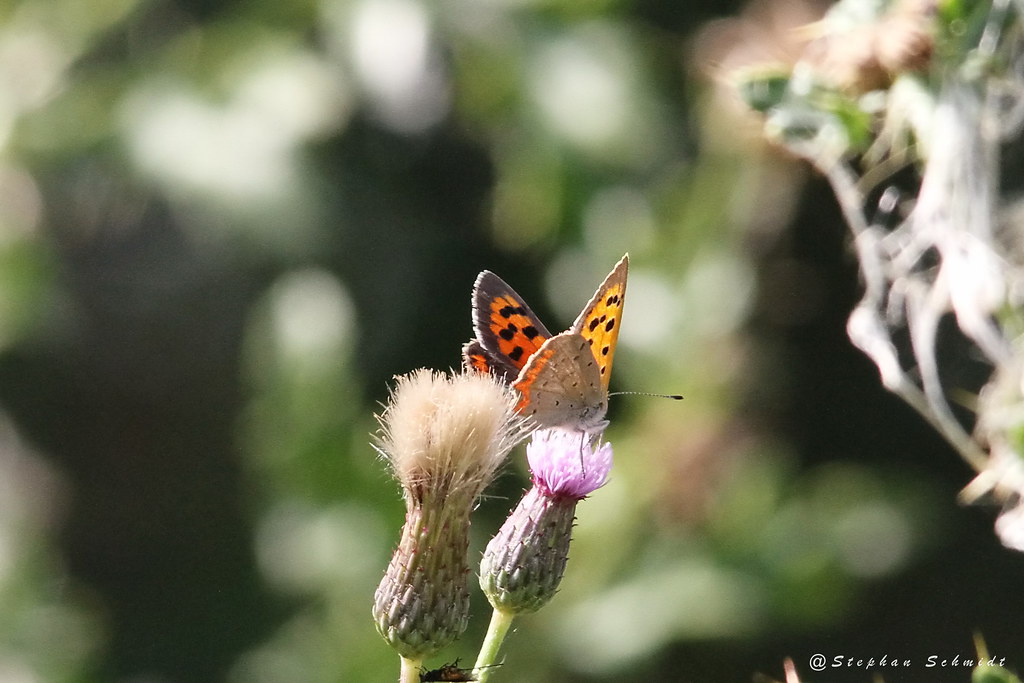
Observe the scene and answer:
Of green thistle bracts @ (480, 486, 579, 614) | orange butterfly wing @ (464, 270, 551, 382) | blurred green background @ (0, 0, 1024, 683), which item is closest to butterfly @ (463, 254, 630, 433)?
orange butterfly wing @ (464, 270, 551, 382)

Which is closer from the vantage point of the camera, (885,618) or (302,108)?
(302,108)

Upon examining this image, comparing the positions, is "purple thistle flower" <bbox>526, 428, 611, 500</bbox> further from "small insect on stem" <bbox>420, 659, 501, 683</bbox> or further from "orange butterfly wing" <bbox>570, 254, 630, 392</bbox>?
"small insect on stem" <bbox>420, 659, 501, 683</bbox>

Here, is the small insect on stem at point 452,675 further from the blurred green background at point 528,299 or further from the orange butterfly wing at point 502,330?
the blurred green background at point 528,299

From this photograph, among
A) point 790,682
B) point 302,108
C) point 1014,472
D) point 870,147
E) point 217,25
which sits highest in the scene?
point 217,25

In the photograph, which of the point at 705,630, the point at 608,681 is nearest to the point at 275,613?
the point at 608,681

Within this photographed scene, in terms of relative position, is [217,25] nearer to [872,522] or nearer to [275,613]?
[275,613]

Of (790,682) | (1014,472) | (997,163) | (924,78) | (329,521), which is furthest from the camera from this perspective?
(329,521)

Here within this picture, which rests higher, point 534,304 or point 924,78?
point 534,304
